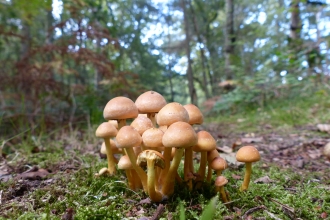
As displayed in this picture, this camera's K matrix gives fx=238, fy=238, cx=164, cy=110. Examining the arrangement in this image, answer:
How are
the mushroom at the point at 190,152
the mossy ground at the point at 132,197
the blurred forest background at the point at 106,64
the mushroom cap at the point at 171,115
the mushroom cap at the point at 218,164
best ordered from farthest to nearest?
the blurred forest background at the point at 106,64 < the mushroom at the point at 190,152 < the mushroom cap at the point at 218,164 < the mushroom cap at the point at 171,115 < the mossy ground at the point at 132,197

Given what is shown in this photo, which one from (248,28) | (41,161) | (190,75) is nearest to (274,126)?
(190,75)

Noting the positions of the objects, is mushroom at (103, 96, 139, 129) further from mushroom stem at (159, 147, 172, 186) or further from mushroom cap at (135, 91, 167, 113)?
mushroom stem at (159, 147, 172, 186)

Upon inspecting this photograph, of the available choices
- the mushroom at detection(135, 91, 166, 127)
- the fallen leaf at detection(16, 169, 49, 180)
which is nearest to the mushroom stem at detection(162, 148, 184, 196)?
the mushroom at detection(135, 91, 166, 127)

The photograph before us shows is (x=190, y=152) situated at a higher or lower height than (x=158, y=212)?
higher

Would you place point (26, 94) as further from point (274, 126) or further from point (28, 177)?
point (274, 126)

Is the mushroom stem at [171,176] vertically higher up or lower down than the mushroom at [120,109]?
lower down

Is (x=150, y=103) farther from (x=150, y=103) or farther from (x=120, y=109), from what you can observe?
(x=120, y=109)

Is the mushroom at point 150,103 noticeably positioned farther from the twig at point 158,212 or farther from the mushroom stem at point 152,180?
the twig at point 158,212

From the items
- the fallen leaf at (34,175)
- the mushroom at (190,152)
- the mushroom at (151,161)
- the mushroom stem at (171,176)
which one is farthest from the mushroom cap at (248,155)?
the fallen leaf at (34,175)

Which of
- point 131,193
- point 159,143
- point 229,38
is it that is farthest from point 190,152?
point 229,38
